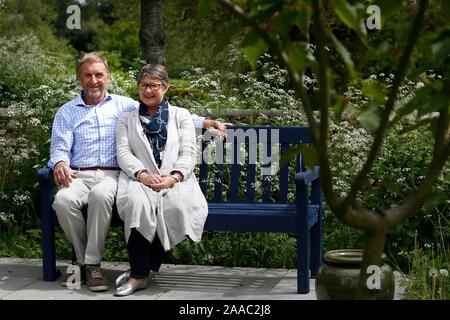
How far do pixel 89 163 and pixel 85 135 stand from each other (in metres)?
0.18

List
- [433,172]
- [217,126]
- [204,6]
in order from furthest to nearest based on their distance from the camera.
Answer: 1. [217,126]
2. [433,172]
3. [204,6]

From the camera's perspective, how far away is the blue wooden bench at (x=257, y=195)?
15.9 ft

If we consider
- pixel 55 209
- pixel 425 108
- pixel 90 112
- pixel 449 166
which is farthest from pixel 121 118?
pixel 425 108

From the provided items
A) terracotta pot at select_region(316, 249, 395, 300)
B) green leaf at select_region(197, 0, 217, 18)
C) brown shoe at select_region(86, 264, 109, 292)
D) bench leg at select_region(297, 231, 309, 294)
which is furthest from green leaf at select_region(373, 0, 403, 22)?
brown shoe at select_region(86, 264, 109, 292)

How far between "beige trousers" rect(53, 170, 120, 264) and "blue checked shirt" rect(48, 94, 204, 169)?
7.5 inches

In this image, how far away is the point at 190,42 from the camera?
18250 mm

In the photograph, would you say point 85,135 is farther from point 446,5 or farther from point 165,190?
point 446,5

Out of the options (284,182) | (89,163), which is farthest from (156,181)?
(284,182)

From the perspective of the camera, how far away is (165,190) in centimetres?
500

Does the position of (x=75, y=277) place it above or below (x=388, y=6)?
below

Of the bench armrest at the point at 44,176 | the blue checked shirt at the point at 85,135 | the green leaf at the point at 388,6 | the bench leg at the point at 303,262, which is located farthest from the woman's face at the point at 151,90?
the green leaf at the point at 388,6

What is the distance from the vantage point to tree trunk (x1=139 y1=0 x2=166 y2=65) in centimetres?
927
